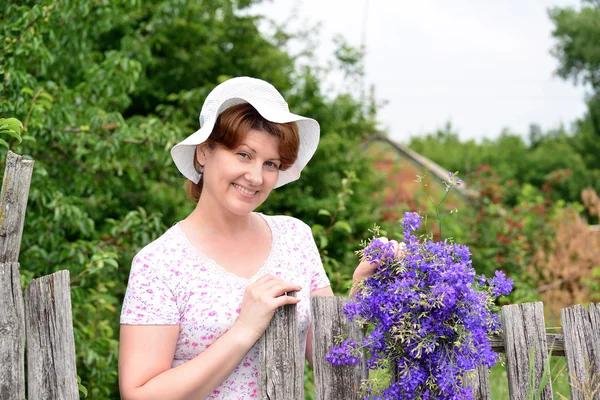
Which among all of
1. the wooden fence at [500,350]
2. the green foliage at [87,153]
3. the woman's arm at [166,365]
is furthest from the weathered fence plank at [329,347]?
the green foliage at [87,153]

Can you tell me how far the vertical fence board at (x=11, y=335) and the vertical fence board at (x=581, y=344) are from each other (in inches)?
65.3

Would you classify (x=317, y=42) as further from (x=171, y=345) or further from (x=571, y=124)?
(x=571, y=124)

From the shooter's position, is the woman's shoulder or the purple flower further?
the woman's shoulder

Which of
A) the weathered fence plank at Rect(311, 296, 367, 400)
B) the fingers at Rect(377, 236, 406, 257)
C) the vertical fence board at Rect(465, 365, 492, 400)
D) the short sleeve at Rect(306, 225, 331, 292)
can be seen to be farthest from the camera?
the short sleeve at Rect(306, 225, 331, 292)

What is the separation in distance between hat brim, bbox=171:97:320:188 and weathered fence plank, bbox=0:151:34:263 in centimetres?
51

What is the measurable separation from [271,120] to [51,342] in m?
0.89

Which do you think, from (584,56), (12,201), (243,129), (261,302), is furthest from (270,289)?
(584,56)

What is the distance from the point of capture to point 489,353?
1.88 m

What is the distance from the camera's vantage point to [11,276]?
1.84 meters

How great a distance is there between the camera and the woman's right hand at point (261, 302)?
78.1 inches

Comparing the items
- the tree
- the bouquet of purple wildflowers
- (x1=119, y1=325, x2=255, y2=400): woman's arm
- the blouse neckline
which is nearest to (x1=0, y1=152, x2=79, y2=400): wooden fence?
(x1=119, y1=325, x2=255, y2=400): woman's arm

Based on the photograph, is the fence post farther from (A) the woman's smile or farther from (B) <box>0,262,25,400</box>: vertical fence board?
(A) the woman's smile

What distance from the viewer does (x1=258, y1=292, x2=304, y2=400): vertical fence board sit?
205 cm

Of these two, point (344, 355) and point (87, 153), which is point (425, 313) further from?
point (87, 153)
